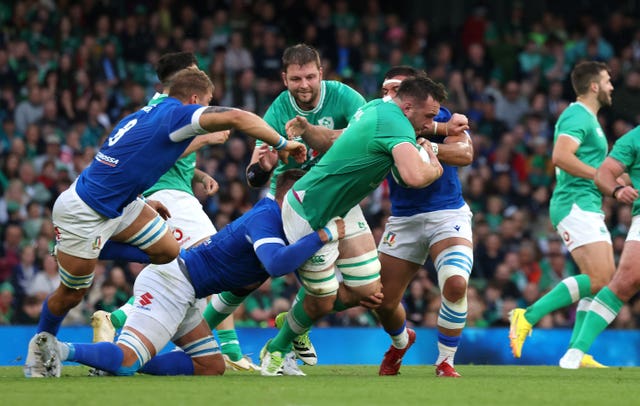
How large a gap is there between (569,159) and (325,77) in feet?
25.9

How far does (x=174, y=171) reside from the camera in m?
10.5

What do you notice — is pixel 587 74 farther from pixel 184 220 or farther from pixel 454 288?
pixel 184 220

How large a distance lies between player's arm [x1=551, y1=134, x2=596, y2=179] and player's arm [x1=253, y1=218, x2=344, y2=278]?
3270mm

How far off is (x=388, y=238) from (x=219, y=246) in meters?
1.76

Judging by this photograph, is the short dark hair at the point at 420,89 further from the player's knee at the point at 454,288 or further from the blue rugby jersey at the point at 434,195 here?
the player's knee at the point at 454,288

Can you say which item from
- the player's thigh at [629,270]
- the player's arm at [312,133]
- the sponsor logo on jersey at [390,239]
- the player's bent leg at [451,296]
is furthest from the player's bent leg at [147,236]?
the player's thigh at [629,270]

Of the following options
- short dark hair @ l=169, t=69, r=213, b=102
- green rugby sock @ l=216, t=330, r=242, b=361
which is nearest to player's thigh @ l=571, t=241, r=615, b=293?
green rugby sock @ l=216, t=330, r=242, b=361

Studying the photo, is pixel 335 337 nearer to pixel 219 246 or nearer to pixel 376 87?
pixel 219 246

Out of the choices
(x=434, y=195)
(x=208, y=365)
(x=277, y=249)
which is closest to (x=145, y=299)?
(x=208, y=365)

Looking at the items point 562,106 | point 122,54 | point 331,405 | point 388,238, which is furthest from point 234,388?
point 562,106

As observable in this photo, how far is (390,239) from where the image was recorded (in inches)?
392

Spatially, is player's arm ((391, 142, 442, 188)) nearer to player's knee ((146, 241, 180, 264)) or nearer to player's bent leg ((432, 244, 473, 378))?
player's bent leg ((432, 244, 473, 378))

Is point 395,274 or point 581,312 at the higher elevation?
point 395,274

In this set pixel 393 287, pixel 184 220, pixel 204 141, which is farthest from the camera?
pixel 184 220
